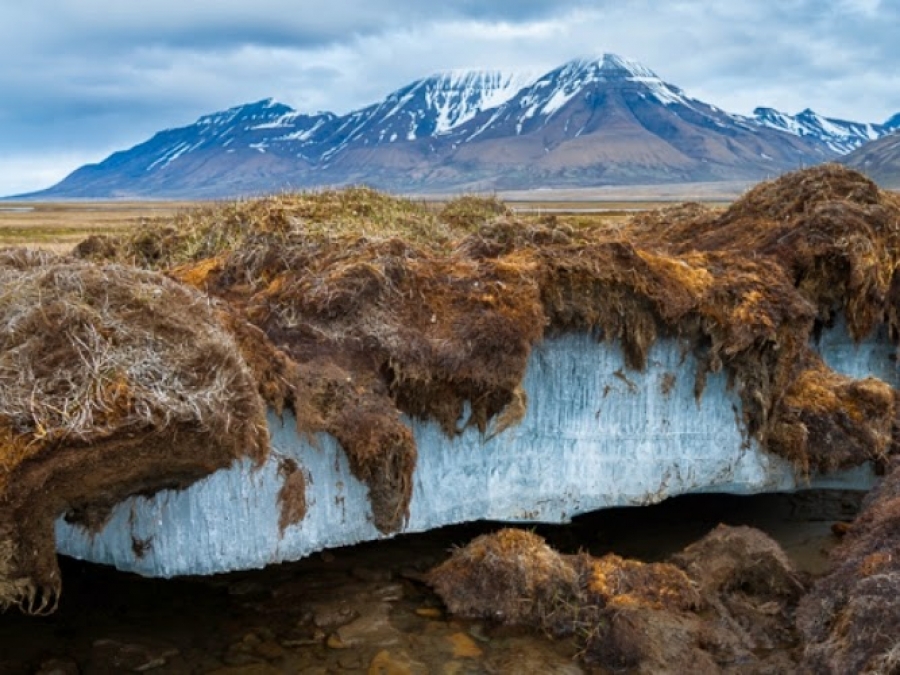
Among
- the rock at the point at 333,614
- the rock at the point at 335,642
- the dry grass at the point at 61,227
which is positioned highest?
the dry grass at the point at 61,227

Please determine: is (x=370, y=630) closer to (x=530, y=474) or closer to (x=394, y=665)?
(x=394, y=665)

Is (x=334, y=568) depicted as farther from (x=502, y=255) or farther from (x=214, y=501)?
(x=502, y=255)

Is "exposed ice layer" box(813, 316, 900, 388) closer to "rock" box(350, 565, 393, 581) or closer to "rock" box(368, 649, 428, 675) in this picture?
"rock" box(350, 565, 393, 581)

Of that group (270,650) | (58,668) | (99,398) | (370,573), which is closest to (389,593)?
(370,573)

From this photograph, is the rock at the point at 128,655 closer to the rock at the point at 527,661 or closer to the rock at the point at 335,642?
the rock at the point at 335,642

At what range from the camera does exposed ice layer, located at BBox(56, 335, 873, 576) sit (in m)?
10.2

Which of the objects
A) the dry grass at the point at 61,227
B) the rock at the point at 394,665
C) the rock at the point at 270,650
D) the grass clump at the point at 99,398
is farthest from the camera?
the dry grass at the point at 61,227

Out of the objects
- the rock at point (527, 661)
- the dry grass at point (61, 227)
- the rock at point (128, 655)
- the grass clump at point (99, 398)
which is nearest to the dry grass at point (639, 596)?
the rock at point (527, 661)

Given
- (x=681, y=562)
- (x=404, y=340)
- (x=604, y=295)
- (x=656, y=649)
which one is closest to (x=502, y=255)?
(x=604, y=295)

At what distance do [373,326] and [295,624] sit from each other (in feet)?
12.5

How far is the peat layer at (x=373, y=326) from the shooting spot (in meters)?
7.81

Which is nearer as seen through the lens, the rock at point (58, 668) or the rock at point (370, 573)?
the rock at point (58, 668)

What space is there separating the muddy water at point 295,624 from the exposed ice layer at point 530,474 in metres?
0.51

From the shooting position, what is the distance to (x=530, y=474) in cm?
1250
